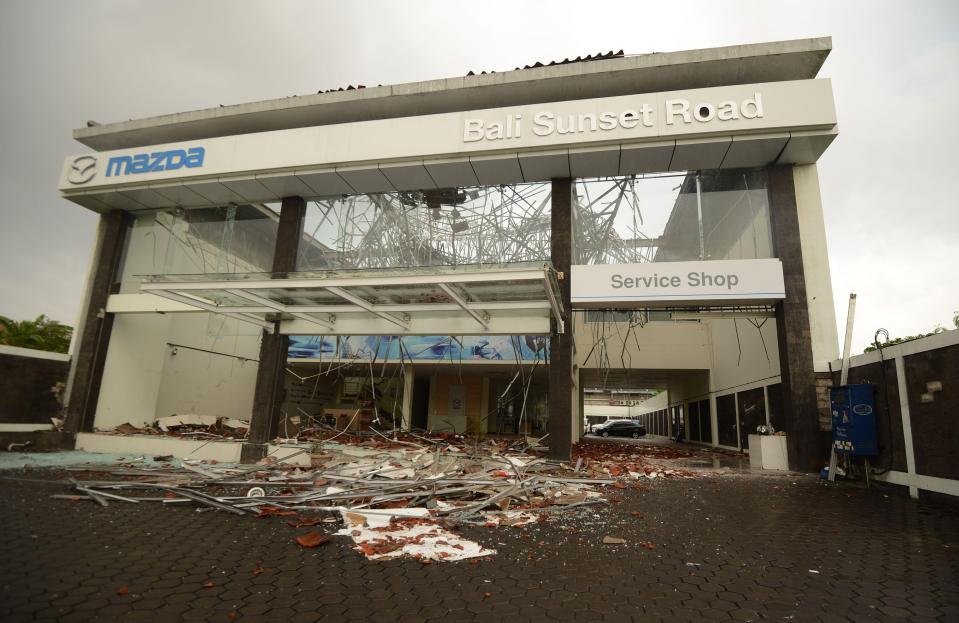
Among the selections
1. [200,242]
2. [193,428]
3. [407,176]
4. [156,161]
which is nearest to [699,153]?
[407,176]

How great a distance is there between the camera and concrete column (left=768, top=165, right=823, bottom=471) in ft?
28.5

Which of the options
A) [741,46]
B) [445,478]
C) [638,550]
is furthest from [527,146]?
[638,550]

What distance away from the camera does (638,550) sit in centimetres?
411

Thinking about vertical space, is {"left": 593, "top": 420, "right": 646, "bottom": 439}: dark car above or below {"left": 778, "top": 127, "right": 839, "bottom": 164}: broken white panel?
below

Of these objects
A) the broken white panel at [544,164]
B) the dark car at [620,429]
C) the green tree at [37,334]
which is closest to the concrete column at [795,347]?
the broken white panel at [544,164]

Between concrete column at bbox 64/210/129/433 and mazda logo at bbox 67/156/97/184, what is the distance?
1138 mm

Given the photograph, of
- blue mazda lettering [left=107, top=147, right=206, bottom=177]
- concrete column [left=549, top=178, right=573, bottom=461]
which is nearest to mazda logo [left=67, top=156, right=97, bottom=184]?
blue mazda lettering [left=107, top=147, right=206, bottom=177]

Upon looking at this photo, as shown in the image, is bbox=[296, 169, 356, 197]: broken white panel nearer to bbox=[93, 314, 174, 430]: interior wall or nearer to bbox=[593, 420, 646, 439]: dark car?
bbox=[93, 314, 174, 430]: interior wall

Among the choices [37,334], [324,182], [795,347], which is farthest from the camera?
[37,334]

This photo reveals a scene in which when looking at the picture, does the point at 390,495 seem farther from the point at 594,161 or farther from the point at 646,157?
the point at 646,157

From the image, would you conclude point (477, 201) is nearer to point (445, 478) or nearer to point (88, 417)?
point (445, 478)

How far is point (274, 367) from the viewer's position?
10992 mm

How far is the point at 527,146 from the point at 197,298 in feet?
22.8

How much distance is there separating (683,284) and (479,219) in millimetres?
4391
